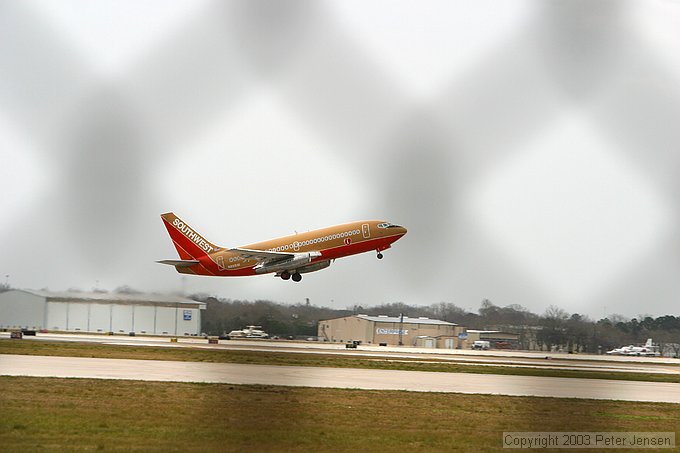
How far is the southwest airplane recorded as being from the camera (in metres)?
62.2

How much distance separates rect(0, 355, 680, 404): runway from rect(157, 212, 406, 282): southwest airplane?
23208 mm

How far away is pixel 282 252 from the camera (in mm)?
64688

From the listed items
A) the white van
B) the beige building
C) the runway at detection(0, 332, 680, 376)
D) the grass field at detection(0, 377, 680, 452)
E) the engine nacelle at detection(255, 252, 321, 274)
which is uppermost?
the engine nacelle at detection(255, 252, 321, 274)

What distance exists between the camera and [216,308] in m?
56.5

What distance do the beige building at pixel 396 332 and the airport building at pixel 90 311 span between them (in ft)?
120

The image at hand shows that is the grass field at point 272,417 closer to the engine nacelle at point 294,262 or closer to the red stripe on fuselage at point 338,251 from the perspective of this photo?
the red stripe on fuselage at point 338,251

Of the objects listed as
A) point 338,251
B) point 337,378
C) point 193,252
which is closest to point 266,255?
point 338,251

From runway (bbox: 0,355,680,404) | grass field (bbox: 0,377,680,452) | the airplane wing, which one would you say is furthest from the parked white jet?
grass field (bbox: 0,377,680,452)

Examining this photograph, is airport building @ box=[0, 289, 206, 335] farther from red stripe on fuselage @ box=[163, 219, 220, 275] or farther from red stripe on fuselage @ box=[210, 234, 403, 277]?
red stripe on fuselage @ box=[210, 234, 403, 277]

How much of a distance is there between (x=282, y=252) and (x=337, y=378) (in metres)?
32.1

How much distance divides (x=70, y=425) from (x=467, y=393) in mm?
14529

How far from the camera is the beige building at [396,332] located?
8975 centimetres

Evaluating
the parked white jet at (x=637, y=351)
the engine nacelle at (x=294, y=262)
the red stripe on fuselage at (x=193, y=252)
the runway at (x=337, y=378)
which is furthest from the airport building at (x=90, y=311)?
the parked white jet at (x=637, y=351)

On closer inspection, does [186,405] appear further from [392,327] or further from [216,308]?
[392,327]
